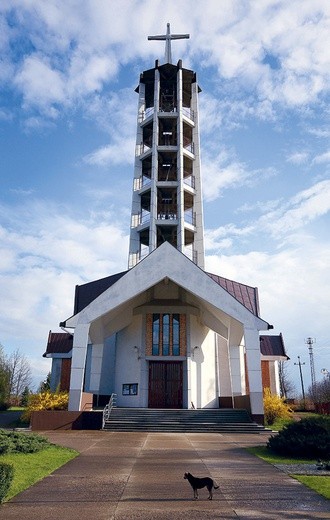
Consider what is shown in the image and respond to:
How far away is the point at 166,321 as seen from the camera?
25.8 metres

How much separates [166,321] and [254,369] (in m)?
7.06

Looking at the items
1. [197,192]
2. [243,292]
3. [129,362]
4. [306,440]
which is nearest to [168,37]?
[197,192]

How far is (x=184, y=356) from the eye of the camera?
981 inches

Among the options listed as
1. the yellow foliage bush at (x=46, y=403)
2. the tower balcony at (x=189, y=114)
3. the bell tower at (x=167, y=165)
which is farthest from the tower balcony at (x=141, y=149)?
the yellow foliage bush at (x=46, y=403)

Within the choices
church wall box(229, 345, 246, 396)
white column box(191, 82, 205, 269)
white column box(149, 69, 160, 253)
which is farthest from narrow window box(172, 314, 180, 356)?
white column box(149, 69, 160, 253)

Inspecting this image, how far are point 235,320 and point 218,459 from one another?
36.0ft

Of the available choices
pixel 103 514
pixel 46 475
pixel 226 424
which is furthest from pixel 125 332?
pixel 103 514

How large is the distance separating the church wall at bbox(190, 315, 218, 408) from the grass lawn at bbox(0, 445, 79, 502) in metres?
13.6

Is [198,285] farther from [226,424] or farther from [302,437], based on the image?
[302,437]

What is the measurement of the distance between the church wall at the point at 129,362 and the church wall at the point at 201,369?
3.08 meters

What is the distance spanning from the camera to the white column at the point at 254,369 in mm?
19828

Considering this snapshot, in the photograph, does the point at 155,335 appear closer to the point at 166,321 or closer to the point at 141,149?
the point at 166,321

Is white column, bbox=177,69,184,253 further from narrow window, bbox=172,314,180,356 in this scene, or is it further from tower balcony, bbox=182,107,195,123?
narrow window, bbox=172,314,180,356

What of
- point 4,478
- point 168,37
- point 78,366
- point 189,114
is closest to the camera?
point 4,478
